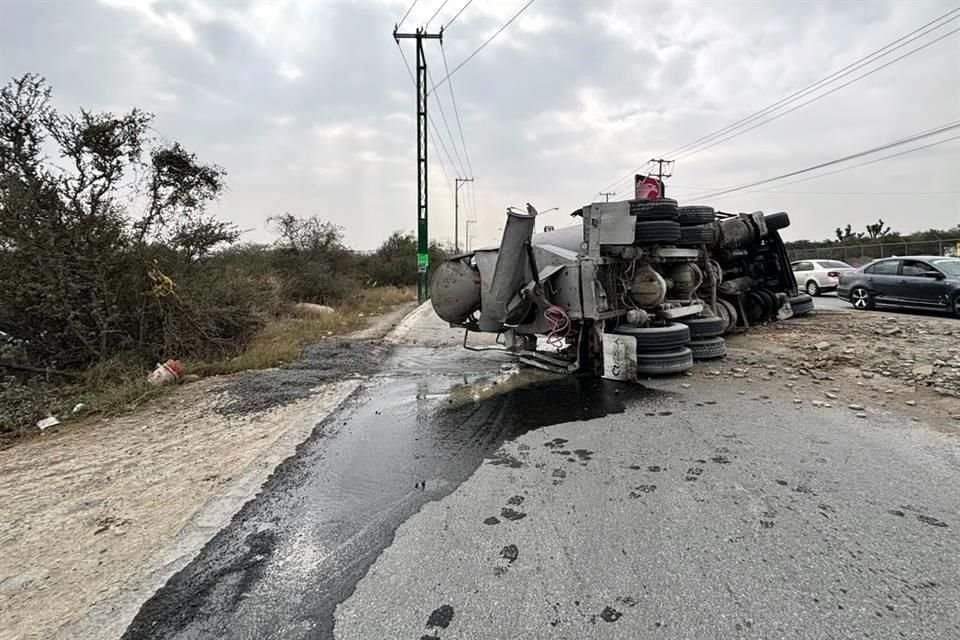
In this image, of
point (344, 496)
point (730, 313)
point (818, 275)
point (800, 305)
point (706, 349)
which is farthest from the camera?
point (818, 275)

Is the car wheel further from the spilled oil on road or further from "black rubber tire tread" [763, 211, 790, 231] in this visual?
the spilled oil on road

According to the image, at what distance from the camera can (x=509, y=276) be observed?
6281 millimetres

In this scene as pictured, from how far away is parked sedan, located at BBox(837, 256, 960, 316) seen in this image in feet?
34.6

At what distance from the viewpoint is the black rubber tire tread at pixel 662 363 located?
222 inches

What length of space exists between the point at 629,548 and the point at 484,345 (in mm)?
6732

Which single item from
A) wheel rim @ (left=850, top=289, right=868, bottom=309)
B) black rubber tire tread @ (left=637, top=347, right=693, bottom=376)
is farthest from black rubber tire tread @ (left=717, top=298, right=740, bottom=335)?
wheel rim @ (left=850, top=289, right=868, bottom=309)

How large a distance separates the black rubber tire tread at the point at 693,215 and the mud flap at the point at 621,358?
2.16 m

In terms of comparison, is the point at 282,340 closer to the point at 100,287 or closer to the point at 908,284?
the point at 100,287

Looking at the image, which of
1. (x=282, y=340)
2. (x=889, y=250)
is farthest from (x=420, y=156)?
Result: (x=889, y=250)

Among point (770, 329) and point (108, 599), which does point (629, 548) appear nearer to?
point (108, 599)

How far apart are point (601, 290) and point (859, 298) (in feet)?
35.6

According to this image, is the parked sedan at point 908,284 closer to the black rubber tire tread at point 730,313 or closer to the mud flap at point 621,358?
the black rubber tire tread at point 730,313

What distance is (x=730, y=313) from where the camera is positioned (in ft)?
27.2

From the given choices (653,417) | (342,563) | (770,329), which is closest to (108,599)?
(342,563)
